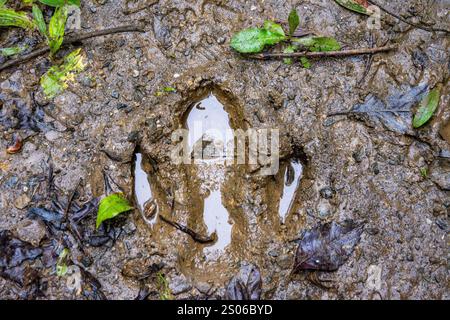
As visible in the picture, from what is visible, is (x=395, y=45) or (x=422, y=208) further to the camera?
(x=395, y=45)

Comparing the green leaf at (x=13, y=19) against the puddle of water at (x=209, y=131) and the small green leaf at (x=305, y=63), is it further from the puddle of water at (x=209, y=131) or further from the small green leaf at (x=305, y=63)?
the small green leaf at (x=305, y=63)

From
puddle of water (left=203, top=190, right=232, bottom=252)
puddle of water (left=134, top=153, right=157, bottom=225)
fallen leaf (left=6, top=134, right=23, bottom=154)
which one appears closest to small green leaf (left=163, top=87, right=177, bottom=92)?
puddle of water (left=134, top=153, right=157, bottom=225)

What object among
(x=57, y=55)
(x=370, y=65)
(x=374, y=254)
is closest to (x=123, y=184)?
(x=57, y=55)

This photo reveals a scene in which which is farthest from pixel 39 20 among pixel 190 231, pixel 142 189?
pixel 190 231
